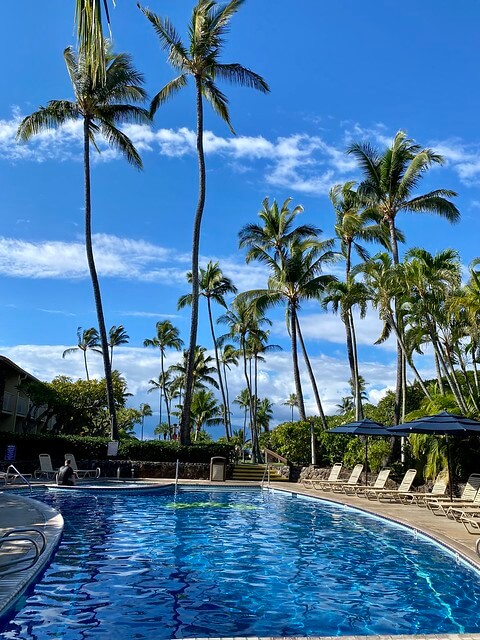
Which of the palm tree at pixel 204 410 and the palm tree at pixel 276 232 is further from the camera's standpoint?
the palm tree at pixel 204 410

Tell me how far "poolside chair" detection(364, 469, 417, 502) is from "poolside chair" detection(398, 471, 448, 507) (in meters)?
0.17

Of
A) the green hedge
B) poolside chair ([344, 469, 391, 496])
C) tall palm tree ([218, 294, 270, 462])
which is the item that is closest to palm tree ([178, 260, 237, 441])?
tall palm tree ([218, 294, 270, 462])

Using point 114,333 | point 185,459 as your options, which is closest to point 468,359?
point 185,459

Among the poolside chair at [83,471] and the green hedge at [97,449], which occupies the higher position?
the green hedge at [97,449]

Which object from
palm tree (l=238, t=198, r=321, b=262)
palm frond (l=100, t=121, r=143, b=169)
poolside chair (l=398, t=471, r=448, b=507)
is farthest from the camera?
palm tree (l=238, t=198, r=321, b=262)

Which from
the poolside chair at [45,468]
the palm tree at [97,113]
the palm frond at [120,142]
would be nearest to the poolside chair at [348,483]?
the poolside chair at [45,468]

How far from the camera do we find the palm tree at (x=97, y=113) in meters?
25.5

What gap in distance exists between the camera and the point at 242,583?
24.0ft

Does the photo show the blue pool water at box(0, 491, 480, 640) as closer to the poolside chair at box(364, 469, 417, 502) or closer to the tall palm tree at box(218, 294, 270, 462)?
the poolside chair at box(364, 469, 417, 502)

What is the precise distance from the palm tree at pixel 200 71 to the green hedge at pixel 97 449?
0.86 meters

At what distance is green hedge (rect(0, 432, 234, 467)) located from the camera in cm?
2370

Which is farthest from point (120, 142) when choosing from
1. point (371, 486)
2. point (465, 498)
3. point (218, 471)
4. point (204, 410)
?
point (204, 410)

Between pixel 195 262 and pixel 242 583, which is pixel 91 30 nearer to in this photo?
pixel 242 583

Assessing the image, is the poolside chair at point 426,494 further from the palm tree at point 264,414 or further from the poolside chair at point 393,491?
the palm tree at point 264,414
